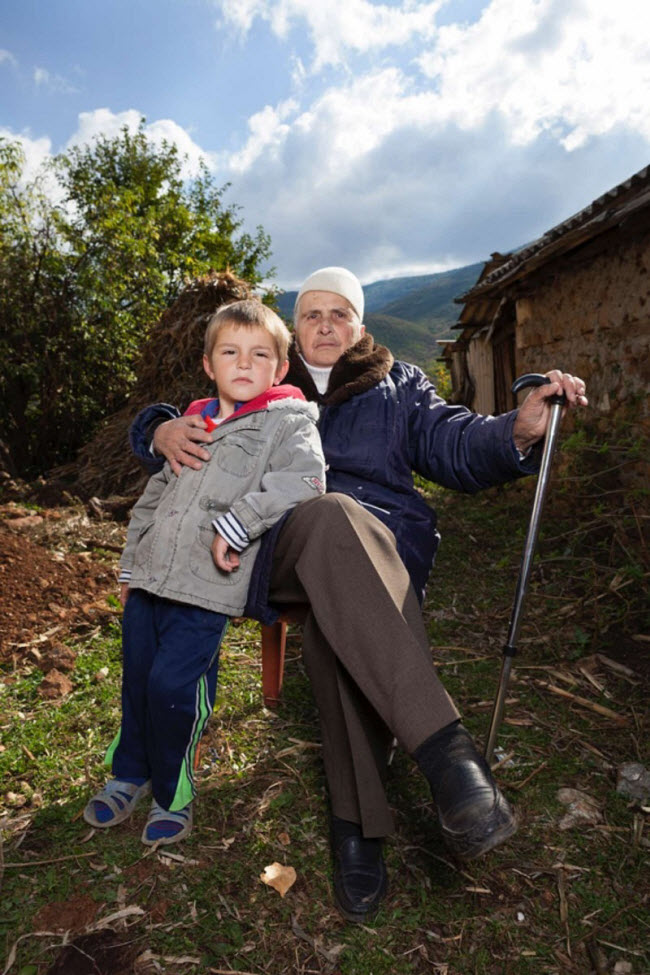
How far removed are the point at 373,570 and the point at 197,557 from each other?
1.89 ft

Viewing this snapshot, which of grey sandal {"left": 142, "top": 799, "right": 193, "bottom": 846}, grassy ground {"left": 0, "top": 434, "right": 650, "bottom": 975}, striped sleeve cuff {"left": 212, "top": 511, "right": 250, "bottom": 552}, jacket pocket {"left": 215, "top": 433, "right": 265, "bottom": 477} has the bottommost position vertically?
grassy ground {"left": 0, "top": 434, "right": 650, "bottom": 975}

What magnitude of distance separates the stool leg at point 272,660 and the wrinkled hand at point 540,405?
3.94ft

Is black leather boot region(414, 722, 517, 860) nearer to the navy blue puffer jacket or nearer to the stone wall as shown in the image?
the navy blue puffer jacket

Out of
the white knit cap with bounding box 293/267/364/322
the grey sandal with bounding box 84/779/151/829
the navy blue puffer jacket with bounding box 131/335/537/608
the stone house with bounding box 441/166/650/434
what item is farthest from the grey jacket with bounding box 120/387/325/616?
the stone house with bounding box 441/166/650/434

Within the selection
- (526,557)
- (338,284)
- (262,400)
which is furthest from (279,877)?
(338,284)

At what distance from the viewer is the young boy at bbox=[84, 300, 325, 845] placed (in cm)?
205

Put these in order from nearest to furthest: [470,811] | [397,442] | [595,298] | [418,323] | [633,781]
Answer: [470,811] → [633,781] → [397,442] → [595,298] → [418,323]

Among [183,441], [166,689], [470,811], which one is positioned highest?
[183,441]

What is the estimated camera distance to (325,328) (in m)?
2.87

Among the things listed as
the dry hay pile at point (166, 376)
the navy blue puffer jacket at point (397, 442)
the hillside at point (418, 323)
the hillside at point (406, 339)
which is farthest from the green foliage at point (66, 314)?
the hillside at point (406, 339)

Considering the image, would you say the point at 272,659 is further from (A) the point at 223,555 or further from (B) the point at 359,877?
(B) the point at 359,877

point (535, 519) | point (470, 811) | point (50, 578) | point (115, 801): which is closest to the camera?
point (470, 811)

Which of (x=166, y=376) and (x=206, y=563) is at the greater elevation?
(x=166, y=376)

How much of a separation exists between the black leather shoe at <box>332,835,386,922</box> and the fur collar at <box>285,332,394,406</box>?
5.12 ft
